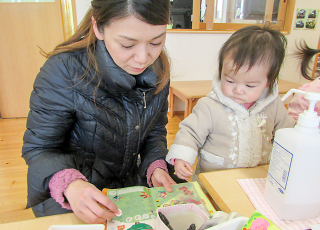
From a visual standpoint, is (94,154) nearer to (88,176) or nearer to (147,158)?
(88,176)

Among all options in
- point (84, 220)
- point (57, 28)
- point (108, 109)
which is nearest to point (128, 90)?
point (108, 109)

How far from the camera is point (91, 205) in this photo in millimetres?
479

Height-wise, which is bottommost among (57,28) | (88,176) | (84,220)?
(88,176)

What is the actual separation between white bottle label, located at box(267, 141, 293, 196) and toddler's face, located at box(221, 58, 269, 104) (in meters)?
0.26

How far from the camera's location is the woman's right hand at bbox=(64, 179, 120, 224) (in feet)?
1.53

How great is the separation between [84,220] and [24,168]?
1585 millimetres

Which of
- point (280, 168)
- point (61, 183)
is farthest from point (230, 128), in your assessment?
point (61, 183)

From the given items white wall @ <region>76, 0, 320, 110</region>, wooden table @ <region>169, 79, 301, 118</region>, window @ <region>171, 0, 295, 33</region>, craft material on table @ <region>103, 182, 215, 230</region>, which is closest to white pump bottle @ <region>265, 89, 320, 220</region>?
craft material on table @ <region>103, 182, 215, 230</region>

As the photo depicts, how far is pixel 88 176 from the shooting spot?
79cm

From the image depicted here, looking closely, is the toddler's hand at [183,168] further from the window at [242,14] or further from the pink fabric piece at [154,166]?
the window at [242,14]

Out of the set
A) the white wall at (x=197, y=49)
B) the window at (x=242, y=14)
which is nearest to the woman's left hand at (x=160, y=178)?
the white wall at (x=197, y=49)

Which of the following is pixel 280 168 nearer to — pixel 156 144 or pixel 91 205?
pixel 91 205

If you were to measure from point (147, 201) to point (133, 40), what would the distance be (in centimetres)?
40

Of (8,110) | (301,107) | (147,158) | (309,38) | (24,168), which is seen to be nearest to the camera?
(147,158)
